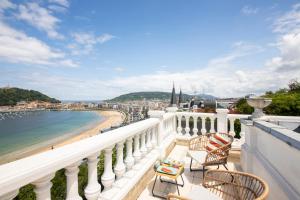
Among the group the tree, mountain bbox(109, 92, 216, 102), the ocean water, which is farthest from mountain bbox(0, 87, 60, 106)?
the tree

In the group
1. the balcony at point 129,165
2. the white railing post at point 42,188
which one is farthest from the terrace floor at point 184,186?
the white railing post at point 42,188

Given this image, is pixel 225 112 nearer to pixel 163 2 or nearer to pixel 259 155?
pixel 259 155

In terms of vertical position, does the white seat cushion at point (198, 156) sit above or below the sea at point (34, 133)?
above

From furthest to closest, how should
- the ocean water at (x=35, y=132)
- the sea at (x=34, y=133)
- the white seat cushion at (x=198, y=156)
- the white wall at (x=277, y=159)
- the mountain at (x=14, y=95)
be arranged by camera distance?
the mountain at (x=14, y=95), the ocean water at (x=35, y=132), the sea at (x=34, y=133), the white seat cushion at (x=198, y=156), the white wall at (x=277, y=159)

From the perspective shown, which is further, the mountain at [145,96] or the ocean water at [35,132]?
the mountain at [145,96]

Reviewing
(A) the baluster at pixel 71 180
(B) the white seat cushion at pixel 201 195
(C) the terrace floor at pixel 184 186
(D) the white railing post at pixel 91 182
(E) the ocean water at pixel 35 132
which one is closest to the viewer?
(A) the baluster at pixel 71 180

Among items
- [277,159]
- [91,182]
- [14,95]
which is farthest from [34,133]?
[277,159]

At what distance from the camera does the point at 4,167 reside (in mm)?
914

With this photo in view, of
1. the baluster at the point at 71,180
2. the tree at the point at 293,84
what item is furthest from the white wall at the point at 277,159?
the tree at the point at 293,84

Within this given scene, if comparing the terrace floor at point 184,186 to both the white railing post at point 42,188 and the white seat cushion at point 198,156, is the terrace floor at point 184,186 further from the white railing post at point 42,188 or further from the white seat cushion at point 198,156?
the white railing post at point 42,188

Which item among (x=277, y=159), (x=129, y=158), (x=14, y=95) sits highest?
(x=14, y=95)

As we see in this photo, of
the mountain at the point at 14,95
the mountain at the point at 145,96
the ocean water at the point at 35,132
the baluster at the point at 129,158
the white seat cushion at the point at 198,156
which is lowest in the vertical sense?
the ocean water at the point at 35,132

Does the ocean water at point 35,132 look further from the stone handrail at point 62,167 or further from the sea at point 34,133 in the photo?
the stone handrail at point 62,167

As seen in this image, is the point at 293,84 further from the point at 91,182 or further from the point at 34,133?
the point at 34,133
